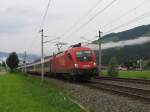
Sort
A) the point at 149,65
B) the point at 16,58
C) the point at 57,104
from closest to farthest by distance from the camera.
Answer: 1. the point at 57,104
2. the point at 149,65
3. the point at 16,58

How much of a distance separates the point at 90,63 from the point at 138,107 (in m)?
20.3

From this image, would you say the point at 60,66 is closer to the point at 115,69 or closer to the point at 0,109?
the point at 115,69

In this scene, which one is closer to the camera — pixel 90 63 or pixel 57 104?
pixel 57 104

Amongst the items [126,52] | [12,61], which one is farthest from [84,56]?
[126,52]

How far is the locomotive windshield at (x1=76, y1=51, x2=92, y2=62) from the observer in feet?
115

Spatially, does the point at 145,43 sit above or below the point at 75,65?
above

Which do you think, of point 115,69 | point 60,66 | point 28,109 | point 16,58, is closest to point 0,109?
point 28,109

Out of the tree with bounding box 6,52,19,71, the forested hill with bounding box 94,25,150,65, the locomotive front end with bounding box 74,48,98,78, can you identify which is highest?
the forested hill with bounding box 94,25,150,65

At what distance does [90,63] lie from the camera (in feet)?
115

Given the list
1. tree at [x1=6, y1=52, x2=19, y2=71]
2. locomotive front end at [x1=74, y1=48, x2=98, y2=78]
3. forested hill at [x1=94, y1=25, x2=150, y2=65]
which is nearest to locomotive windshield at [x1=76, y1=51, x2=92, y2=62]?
locomotive front end at [x1=74, y1=48, x2=98, y2=78]

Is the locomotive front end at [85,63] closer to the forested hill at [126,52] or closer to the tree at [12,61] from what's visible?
the tree at [12,61]

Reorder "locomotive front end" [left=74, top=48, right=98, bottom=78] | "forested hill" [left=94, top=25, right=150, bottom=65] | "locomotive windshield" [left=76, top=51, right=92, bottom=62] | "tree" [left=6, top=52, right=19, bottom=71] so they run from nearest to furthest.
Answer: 1. "locomotive front end" [left=74, top=48, right=98, bottom=78]
2. "locomotive windshield" [left=76, top=51, right=92, bottom=62]
3. "tree" [left=6, top=52, right=19, bottom=71]
4. "forested hill" [left=94, top=25, right=150, bottom=65]

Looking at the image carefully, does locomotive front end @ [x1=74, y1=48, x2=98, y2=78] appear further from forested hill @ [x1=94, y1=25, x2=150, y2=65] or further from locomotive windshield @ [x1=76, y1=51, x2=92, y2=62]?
forested hill @ [x1=94, y1=25, x2=150, y2=65]

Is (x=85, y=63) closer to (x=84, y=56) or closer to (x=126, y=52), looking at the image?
(x=84, y=56)
